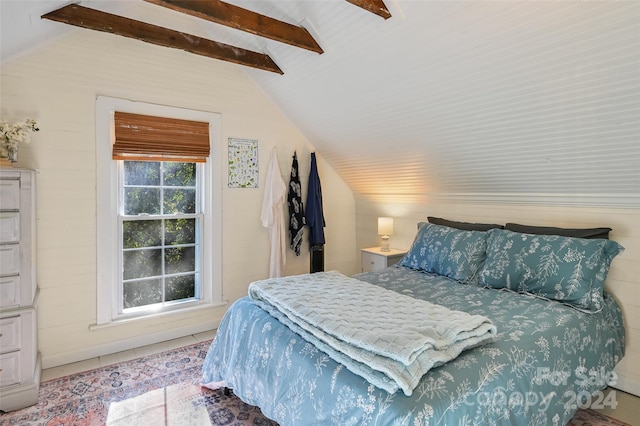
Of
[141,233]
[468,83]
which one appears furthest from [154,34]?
[468,83]

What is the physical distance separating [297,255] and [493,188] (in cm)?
214

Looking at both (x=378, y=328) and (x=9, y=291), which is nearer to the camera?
(x=378, y=328)

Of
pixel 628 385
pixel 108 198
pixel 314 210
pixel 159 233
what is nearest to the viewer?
pixel 628 385

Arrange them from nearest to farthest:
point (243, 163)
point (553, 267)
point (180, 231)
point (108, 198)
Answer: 1. point (553, 267)
2. point (108, 198)
3. point (180, 231)
4. point (243, 163)

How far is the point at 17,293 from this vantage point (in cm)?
218

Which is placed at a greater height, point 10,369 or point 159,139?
point 159,139

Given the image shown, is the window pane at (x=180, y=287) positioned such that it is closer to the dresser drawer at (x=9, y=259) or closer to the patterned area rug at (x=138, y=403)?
the patterned area rug at (x=138, y=403)

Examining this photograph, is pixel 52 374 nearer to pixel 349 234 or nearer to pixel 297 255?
pixel 297 255

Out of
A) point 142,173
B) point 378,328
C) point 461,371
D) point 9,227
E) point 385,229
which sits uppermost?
point 142,173

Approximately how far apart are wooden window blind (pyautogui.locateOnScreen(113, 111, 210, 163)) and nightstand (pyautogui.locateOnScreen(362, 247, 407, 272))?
2.02m

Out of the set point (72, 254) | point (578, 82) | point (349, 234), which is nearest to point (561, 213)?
point (578, 82)

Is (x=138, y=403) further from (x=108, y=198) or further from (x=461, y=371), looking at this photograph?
(x=461, y=371)

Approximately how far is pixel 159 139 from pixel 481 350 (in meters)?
2.87

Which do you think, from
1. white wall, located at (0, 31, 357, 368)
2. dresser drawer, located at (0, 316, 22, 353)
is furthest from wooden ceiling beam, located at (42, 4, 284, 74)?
dresser drawer, located at (0, 316, 22, 353)
